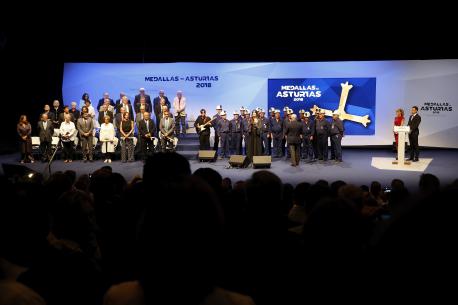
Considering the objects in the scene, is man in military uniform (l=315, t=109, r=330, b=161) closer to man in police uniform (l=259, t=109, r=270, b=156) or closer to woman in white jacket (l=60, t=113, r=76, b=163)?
man in police uniform (l=259, t=109, r=270, b=156)

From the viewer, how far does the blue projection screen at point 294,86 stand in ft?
66.4

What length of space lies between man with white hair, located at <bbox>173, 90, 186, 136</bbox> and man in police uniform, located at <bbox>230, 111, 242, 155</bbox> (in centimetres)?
215

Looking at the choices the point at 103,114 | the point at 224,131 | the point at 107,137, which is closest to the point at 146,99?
the point at 103,114

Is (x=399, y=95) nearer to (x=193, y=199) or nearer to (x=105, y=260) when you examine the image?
(x=105, y=260)

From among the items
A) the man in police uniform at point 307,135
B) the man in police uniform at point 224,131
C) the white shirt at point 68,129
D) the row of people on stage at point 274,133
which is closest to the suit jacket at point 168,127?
the row of people on stage at point 274,133

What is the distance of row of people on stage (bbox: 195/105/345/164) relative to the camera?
57.4 feet

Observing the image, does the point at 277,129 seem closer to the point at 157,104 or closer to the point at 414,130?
the point at 414,130

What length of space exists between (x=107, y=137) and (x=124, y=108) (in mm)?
1638

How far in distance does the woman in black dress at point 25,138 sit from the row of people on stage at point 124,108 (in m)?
0.97

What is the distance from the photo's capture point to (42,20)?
60.6ft

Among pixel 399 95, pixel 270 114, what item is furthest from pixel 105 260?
pixel 399 95

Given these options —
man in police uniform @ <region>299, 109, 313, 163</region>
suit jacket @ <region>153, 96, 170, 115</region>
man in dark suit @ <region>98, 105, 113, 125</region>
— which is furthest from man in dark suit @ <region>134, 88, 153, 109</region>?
man in police uniform @ <region>299, 109, 313, 163</region>

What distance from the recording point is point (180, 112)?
19.9m

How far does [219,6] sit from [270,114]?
437 cm
